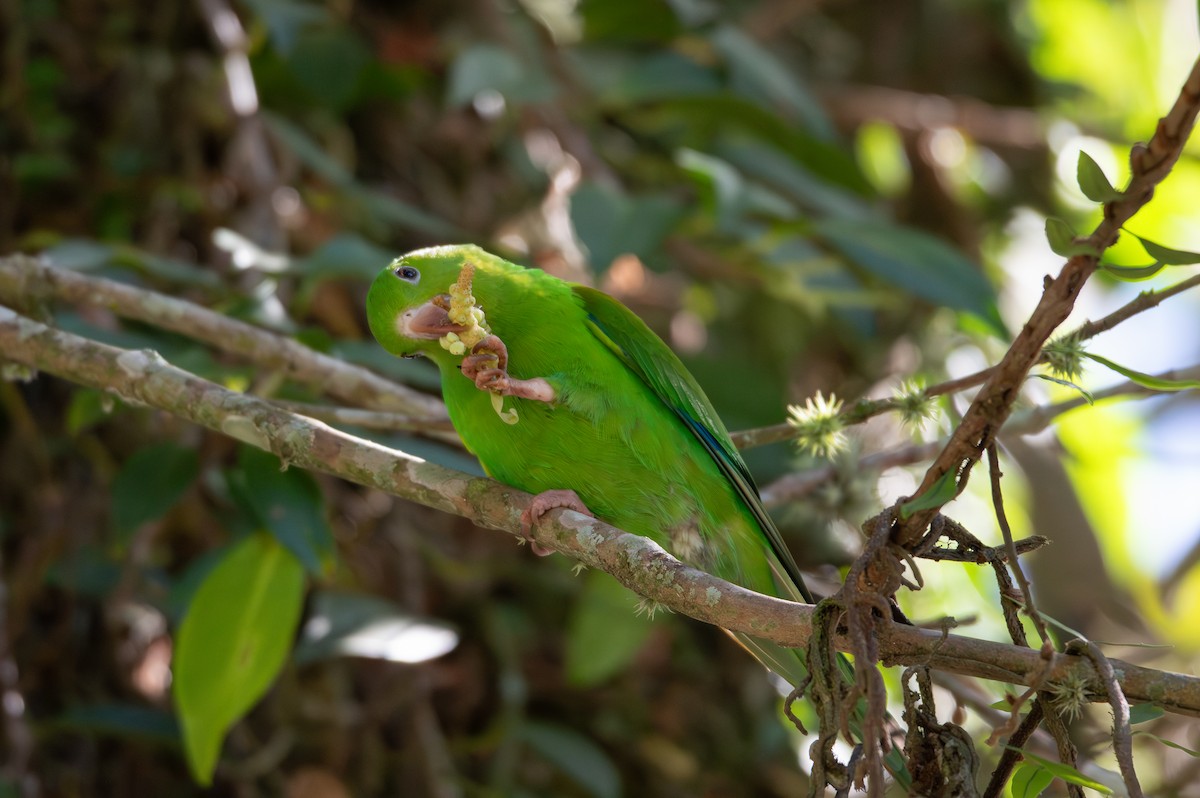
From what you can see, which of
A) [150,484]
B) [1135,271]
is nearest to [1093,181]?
[1135,271]

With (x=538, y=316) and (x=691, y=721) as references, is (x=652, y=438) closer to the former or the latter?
(x=538, y=316)

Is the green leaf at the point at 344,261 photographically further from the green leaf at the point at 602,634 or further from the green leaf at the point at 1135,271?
the green leaf at the point at 1135,271

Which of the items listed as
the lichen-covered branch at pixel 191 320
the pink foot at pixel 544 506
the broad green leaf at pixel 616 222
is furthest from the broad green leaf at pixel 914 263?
the lichen-covered branch at pixel 191 320

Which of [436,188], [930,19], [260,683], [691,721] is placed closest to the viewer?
[260,683]

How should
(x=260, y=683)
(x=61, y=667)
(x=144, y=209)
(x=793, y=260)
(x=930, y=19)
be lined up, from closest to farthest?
(x=260, y=683)
(x=61, y=667)
(x=793, y=260)
(x=144, y=209)
(x=930, y=19)

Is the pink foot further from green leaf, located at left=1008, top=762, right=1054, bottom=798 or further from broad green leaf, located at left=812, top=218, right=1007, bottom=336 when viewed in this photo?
broad green leaf, located at left=812, top=218, right=1007, bottom=336

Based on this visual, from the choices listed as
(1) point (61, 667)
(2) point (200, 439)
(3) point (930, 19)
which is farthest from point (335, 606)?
(3) point (930, 19)

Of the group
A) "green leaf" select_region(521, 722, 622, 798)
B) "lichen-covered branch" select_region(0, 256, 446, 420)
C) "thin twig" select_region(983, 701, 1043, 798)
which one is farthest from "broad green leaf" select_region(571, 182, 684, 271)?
"thin twig" select_region(983, 701, 1043, 798)
